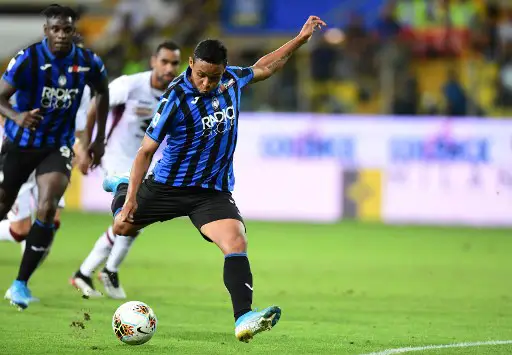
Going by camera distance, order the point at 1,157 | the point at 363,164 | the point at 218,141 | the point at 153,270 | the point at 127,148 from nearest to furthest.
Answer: the point at 218,141 → the point at 1,157 → the point at 127,148 → the point at 153,270 → the point at 363,164


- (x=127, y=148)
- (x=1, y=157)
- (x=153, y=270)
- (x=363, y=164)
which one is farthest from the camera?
(x=363, y=164)

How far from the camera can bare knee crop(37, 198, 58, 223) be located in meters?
9.05

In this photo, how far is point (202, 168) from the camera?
24.4 feet

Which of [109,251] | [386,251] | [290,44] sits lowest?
[386,251]

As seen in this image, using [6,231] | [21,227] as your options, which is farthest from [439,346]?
[6,231]

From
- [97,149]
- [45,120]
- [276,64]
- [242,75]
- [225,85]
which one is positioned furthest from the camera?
[97,149]

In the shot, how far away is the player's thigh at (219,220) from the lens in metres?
7.23

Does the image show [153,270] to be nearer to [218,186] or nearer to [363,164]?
[218,186]

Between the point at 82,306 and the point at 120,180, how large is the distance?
1499 mm

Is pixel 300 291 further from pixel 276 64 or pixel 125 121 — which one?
pixel 276 64

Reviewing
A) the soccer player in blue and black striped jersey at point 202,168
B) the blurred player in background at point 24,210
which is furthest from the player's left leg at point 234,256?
the blurred player in background at point 24,210

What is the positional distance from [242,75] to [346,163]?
35.3 ft

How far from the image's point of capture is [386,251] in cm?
1455

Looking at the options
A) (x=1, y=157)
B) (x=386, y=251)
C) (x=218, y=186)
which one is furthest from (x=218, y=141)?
(x=386, y=251)
